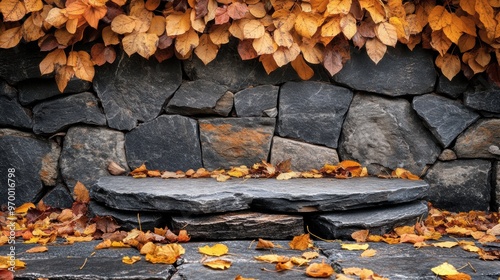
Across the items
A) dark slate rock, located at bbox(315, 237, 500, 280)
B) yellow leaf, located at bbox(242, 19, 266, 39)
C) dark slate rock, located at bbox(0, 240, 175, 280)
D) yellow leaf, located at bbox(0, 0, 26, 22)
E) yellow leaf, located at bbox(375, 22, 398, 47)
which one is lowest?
dark slate rock, located at bbox(315, 237, 500, 280)

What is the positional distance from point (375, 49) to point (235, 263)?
1537 millimetres

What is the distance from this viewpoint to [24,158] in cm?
340

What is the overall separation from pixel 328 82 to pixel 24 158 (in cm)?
177

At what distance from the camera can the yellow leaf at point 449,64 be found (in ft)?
11.0

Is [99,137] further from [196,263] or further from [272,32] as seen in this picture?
[196,263]

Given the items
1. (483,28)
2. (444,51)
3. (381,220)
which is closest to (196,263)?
(381,220)

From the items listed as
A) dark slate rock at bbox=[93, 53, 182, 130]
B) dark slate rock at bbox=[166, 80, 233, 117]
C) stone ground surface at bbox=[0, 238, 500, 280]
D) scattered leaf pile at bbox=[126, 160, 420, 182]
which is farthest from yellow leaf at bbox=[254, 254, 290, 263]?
dark slate rock at bbox=[93, 53, 182, 130]

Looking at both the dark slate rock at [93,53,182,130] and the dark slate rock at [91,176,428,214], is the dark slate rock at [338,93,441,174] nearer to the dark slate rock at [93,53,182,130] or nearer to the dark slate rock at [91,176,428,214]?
the dark slate rock at [91,176,428,214]

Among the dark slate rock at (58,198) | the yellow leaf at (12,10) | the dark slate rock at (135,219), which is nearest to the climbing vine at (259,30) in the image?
the yellow leaf at (12,10)

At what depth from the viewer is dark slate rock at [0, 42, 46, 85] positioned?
131 inches

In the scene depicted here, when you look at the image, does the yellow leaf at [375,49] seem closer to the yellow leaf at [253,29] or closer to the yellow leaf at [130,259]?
the yellow leaf at [253,29]

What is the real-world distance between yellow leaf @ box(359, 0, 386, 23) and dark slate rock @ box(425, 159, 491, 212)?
0.91 metres

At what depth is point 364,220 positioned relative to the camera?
283 centimetres

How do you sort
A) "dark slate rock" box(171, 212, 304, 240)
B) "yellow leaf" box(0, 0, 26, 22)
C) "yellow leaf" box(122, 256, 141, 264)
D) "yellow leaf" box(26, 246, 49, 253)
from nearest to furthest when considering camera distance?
1. "yellow leaf" box(122, 256, 141, 264)
2. "yellow leaf" box(26, 246, 49, 253)
3. "dark slate rock" box(171, 212, 304, 240)
4. "yellow leaf" box(0, 0, 26, 22)
